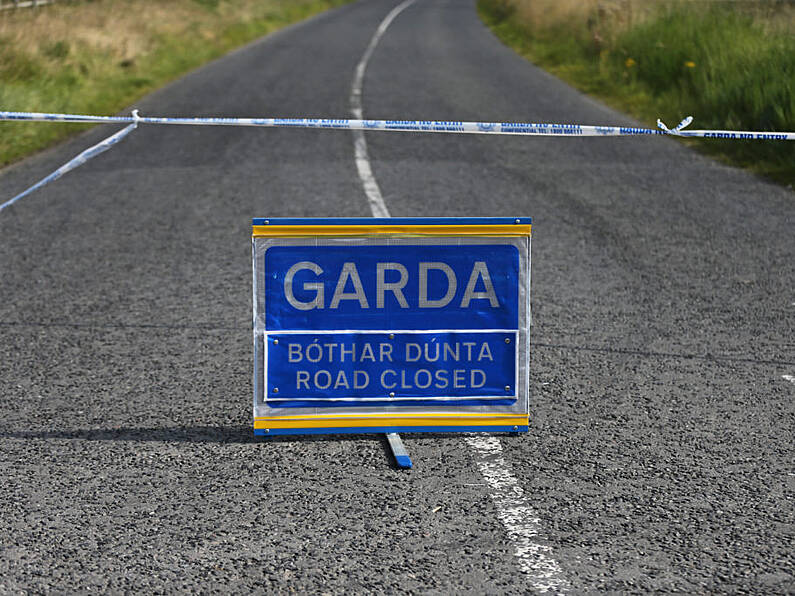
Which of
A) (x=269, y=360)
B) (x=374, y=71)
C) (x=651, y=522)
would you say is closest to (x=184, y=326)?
(x=269, y=360)

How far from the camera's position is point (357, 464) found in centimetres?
477

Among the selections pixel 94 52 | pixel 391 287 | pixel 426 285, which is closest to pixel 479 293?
pixel 426 285

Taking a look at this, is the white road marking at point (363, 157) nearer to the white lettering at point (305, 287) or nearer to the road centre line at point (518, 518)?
the white lettering at point (305, 287)

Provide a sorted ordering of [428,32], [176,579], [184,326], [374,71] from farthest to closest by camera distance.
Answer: [428,32] → [374,71] → [184,326] → [176,579]

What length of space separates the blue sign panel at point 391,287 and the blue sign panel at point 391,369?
0.21 feet

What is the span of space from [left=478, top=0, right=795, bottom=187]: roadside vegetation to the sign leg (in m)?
8.43

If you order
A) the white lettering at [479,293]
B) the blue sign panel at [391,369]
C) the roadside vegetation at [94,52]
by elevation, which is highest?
the white lettering at [479,293]

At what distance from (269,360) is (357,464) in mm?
652

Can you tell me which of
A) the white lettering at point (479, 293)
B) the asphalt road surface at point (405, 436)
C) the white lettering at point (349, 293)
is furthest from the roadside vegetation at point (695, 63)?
the white lettering at point (349, 293)

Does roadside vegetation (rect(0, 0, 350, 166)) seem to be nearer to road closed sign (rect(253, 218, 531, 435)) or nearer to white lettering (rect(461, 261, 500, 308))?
road closed sign (rect(253, 218, 531, 435))

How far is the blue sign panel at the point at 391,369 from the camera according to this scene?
16.6ft

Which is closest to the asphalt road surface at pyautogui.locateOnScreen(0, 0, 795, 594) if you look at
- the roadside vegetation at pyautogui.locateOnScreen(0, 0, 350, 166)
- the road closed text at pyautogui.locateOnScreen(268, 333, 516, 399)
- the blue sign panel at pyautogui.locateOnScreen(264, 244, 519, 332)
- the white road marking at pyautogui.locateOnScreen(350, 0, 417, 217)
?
the white road marking at pyautogui.locateOnScreen(350, 0, 417, 217)

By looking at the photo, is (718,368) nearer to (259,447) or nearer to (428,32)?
(259,447)

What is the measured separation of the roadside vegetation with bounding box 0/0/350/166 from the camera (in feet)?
51.2
